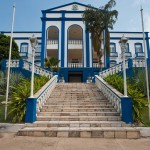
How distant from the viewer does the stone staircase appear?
6324 millimetres

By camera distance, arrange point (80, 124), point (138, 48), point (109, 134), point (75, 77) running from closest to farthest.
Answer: point (109, 134), point (80, 124), point (75, 77), point (138, 48)

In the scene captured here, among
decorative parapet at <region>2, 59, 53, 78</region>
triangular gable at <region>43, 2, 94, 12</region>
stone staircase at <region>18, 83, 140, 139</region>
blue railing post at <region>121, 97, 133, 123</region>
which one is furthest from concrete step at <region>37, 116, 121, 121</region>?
triangular gable at <region>43, 2, 94, 12</region>

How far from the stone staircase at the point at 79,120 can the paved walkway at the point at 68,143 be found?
307 millimetres

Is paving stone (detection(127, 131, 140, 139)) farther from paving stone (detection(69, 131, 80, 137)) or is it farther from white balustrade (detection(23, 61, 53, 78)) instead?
white balustrade (detection(23, 61, 53, 78))

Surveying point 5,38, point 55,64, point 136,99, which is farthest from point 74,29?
point 136,99

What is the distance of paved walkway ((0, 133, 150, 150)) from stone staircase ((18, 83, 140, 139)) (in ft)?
1.01

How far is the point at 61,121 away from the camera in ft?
24.3

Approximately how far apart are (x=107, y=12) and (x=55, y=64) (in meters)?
7.38

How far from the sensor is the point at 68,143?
5.57 meters

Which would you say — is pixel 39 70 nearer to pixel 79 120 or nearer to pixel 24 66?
pixel 24 66

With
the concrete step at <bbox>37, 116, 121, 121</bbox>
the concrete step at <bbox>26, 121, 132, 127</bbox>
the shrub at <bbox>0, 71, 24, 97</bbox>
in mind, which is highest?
the shrub at <bbox>0, 71, 24, 97</bbox>

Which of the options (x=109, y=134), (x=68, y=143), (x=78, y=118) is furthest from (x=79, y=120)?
(x=68, y=143)

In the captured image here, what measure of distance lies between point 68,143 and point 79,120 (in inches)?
79.5

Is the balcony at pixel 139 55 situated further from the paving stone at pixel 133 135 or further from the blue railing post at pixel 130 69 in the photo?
the paving stone at pixel 133 135
